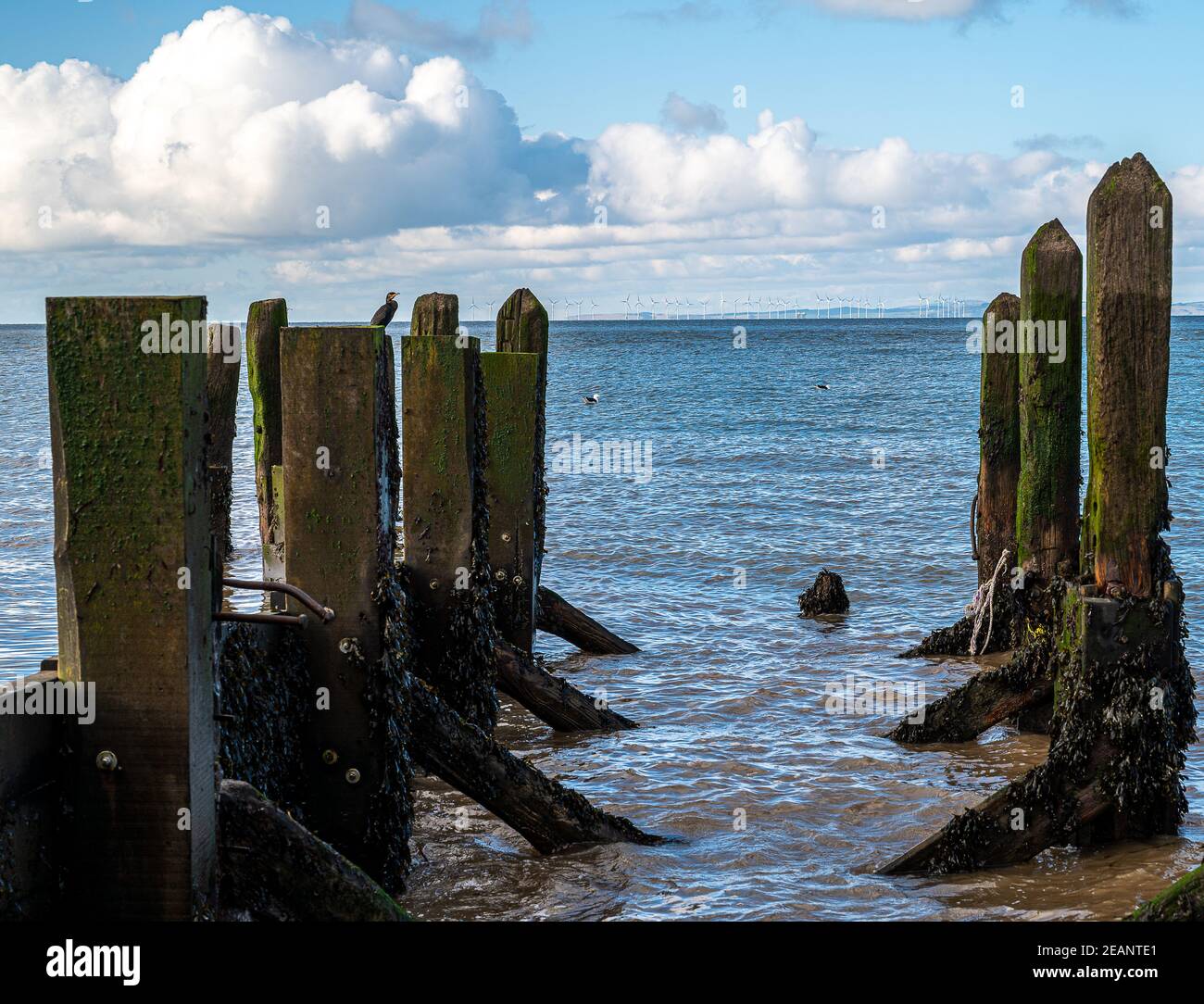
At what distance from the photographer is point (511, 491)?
1022cm

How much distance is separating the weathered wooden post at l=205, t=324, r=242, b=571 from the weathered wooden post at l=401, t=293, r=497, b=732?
3693 mm

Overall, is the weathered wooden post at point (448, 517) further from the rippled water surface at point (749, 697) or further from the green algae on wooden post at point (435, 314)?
the green algae on wooden post at point (435, 314)

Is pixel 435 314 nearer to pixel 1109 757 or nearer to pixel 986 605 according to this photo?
pixel 986 605

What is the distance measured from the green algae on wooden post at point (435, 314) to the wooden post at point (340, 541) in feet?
13.9

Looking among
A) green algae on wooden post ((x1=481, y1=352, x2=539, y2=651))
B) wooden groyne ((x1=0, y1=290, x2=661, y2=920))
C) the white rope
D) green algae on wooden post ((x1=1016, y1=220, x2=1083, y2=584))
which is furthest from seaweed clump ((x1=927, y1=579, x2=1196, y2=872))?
green algae on wooden post ((x1=481, y1=352, x2=539, y2=651))

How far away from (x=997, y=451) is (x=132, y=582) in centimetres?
814

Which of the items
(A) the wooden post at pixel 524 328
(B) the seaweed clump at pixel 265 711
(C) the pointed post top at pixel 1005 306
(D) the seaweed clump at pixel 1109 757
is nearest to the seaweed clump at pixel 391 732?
(B) the seaweed clump at pixel 265 711

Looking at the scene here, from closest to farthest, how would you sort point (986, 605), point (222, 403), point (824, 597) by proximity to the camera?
point (986, 605), point (222, 403), point (824, 597)

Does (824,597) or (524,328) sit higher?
(524,328)

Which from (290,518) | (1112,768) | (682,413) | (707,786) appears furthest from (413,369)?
(682,413)

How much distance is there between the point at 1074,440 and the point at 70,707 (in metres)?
7.12

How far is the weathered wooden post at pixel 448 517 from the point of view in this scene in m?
7.68

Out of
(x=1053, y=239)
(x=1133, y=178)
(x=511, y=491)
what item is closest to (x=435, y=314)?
(x=511, y=491)
